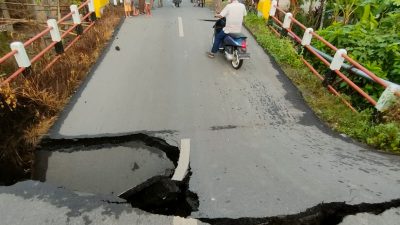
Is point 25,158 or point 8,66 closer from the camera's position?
point 25,158

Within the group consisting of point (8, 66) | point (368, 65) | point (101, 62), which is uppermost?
point (368, 65)

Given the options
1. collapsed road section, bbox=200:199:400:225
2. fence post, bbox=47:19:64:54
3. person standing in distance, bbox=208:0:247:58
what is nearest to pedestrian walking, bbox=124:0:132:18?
fence post, bbox=47:19:64:54

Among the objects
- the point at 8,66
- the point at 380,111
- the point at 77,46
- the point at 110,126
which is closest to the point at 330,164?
the point at 380,111

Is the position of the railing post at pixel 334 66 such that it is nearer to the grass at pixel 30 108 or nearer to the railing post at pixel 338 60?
the railing post at pixel 338 60

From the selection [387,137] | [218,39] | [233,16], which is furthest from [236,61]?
[387,137]

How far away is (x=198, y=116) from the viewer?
5754 mm

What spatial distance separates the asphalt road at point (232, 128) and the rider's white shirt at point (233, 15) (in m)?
1.06

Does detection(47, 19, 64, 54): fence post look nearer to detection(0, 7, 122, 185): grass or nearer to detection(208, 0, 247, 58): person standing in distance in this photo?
detection(0, 7, 122, 185): grass

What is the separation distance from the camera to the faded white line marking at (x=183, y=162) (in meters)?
4.16

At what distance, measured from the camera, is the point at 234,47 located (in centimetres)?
→ 791

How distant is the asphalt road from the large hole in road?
0.22 meters

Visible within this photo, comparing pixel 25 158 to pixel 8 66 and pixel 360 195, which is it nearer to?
pixel 360 195

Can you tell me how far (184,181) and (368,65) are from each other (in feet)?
16.8

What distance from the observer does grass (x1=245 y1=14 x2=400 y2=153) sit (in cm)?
480
